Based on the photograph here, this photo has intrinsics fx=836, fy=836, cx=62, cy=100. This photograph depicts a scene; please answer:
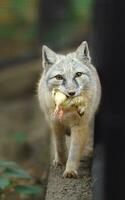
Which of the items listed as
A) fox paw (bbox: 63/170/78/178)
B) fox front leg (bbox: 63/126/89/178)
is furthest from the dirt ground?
fox front leg (bbox: 63/126/89/178)

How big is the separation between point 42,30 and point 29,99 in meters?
1.07

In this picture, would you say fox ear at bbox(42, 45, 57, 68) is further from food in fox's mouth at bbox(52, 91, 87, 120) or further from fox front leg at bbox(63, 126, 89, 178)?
fox front leg at bbox(63, 126, 89, 178)

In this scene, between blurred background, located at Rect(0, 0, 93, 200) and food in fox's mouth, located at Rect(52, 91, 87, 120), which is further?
blurred background, located at Rect(0, 0, 93, 200)

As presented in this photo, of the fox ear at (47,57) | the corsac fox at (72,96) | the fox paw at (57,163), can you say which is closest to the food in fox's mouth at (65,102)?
the corsac fox at (72,96)

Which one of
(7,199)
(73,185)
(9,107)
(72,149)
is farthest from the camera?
(9,107)

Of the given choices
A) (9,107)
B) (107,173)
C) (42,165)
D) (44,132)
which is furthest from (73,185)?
(9,107)

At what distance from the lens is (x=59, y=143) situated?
3.56 m

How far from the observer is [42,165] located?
8984 mm

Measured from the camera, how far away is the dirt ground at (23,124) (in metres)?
9.27

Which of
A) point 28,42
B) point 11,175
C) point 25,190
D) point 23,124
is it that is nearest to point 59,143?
point 11,175

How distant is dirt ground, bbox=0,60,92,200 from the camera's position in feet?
30.4

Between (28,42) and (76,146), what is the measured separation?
8986 mm

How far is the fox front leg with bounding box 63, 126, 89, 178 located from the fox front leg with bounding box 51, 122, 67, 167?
0.08 metres

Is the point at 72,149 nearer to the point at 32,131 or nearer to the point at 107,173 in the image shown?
the point at 107,173
